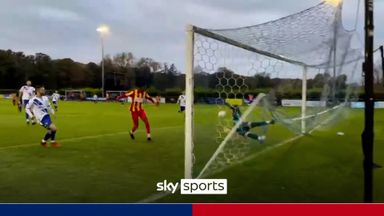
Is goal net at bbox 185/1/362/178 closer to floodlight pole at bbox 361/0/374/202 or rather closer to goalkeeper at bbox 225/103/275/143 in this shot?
goalkeeper at bbox 225/103/275/143

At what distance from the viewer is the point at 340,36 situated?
12.7 m

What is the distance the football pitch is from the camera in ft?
21.6

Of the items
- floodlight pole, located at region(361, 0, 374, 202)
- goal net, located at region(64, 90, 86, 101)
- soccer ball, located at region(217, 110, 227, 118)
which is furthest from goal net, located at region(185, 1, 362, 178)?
goal net, located at region(64, 90, 86, 101)

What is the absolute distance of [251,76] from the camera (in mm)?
8984

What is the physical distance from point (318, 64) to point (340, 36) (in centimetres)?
95

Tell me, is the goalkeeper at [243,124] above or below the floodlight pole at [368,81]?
below

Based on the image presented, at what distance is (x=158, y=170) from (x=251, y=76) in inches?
92.0

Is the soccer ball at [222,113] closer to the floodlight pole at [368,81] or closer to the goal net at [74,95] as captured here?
the floodlight pole at [368,81]

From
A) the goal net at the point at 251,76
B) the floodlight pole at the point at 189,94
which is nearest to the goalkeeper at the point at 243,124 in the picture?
the goal net at the point at 251,76

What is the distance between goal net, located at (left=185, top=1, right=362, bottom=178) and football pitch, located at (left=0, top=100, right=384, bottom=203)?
269 millimetres

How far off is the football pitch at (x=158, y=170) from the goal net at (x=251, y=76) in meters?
0.27

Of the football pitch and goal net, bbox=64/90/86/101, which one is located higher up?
goal net, bbox=64/90/86/101

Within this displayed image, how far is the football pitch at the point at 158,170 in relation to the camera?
21.6 ft

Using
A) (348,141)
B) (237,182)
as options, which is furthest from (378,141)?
(237,182)
